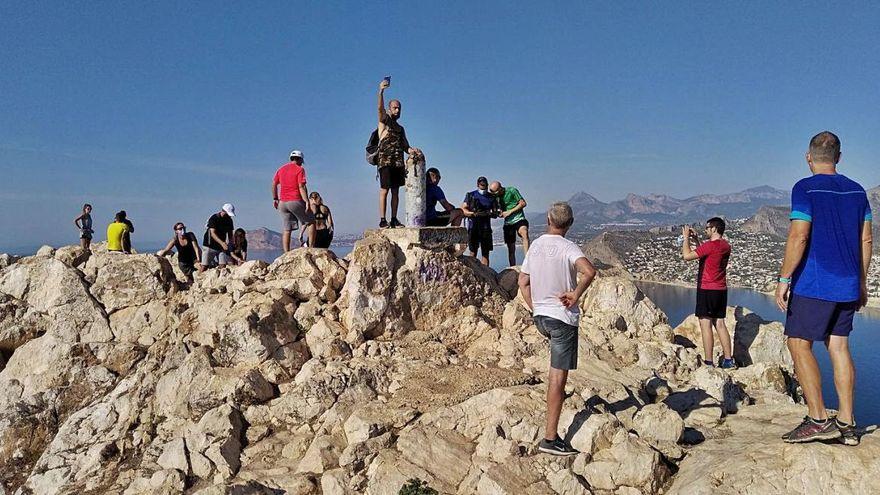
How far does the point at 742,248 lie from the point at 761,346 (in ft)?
330

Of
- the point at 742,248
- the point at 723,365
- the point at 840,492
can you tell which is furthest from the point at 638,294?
the point at 742,248

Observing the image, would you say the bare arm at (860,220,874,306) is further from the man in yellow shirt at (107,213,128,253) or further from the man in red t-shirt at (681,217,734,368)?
the man in yellow shirt at (107,213,128,253)

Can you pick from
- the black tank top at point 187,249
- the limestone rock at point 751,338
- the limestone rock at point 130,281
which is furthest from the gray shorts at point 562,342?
the black tank top at point 187,249

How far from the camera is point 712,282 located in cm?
922

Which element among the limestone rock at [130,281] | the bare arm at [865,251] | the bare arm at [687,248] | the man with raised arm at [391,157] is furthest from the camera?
the limestone rock at [130,281]

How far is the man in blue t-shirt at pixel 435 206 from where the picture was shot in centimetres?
1071

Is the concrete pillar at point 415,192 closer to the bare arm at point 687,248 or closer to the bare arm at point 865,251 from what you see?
the bare arm at point 687,248

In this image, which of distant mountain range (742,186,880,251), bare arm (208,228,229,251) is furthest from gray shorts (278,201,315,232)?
distant mountain range (742,186,880,251)

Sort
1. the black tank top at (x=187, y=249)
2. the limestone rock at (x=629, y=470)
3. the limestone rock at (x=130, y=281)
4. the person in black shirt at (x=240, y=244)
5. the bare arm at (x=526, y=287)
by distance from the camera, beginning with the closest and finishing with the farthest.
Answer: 1. the limestone rock at (x=629, y=470)
2. the bare arm at (x=526, y=287)
3. the limestone rock at (x=130, y=281)
4. the black tank top at (x=187, y=249)
5. the person in black shirt at (x=240, y=244)

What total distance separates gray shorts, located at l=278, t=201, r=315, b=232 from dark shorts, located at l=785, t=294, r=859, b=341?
8.67m

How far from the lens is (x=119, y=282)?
1055 cm

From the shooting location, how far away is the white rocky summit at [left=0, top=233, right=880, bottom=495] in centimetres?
545

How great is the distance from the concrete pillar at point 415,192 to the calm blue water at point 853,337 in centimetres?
1049

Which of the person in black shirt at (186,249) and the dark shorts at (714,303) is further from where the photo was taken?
the person in black shirt at (186,249)
